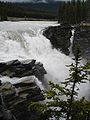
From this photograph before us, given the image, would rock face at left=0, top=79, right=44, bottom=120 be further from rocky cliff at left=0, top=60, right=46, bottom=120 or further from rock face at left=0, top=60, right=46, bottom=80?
rock face at left=0, top=60, right=46, bottom=80

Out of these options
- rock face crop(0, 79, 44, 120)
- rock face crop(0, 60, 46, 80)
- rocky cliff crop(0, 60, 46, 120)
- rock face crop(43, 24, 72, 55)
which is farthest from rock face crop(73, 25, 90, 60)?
rock face crop(0, 79, 44, 120)

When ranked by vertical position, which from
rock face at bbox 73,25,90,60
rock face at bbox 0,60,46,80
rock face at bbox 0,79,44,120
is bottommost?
rock face at bbox 73,25,90,60

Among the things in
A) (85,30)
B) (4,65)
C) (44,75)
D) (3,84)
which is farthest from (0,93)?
(85,30)

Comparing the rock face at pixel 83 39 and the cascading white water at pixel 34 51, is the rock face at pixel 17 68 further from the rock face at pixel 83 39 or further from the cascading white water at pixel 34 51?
the rock face at pixel 83 39

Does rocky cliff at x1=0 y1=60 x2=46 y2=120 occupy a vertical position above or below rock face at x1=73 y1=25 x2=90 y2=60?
above

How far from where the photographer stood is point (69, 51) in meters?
65.6

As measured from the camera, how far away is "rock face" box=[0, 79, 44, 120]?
97.5 feet

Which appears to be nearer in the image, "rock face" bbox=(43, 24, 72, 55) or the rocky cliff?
the rocky cliff

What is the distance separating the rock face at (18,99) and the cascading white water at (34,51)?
35.5 feet

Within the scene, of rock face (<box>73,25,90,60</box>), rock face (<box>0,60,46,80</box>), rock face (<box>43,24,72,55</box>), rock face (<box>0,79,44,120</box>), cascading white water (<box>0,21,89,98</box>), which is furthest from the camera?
rock face (<box>73,25,90,60</box>)

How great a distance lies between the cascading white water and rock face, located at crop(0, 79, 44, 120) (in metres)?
10.8

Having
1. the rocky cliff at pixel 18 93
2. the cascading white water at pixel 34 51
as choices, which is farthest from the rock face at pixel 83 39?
the rocky cliff at pixel 18 93

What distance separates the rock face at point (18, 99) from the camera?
29.7m

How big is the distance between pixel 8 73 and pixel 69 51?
31.1 metres
